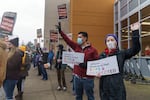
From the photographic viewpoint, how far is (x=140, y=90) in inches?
435

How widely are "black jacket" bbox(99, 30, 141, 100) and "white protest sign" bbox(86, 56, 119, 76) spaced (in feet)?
0.22

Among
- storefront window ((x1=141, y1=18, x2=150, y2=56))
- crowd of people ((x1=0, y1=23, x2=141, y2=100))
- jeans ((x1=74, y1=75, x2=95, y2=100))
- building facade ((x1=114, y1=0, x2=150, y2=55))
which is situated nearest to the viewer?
crowd of people ((x1=0, y1=23, x2=141, y2=100))

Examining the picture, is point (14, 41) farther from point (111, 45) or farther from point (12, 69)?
point (111, 45)

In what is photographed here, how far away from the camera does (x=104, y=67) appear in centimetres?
477

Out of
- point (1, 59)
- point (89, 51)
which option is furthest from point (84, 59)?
point (1, 59)

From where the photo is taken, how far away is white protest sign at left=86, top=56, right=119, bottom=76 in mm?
4512

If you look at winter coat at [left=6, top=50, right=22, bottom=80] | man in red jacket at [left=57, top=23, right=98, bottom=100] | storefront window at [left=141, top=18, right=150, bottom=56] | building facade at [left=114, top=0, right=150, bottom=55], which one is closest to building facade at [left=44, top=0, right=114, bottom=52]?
building facade at [left=114, top=0, right=150, bottom=55]

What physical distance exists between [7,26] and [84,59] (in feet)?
23.7

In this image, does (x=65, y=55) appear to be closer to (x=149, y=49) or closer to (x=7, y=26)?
(x=7, y=26)

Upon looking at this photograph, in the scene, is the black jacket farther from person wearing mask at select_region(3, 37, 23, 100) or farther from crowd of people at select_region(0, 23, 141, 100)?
person wearing mask at select_region(3, 37, 23, 100)

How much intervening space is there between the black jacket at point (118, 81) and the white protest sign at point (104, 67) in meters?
0.07

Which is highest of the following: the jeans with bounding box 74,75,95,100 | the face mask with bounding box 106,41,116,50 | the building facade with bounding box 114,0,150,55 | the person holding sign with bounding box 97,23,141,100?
the building facade with bounding box 114,0,150,55

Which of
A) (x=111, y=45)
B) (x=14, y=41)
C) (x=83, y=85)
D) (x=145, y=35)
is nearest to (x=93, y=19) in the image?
(x=145, y=35)

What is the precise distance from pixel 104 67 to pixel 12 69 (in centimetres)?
246
